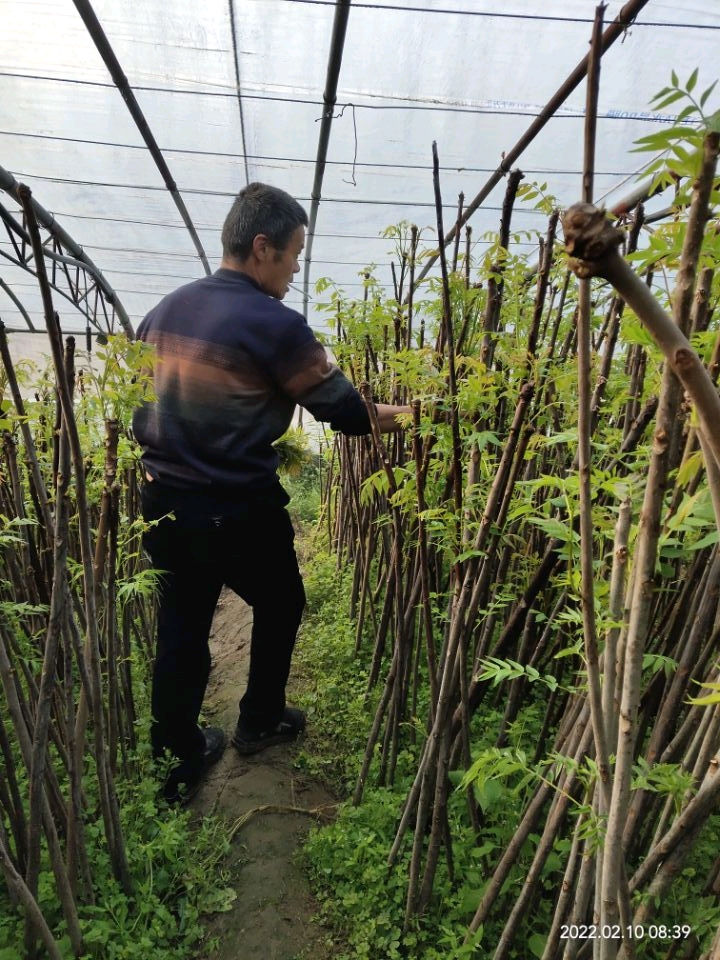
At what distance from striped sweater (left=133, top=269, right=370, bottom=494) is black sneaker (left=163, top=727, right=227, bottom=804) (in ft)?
3.34

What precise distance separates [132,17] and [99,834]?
4.73 m

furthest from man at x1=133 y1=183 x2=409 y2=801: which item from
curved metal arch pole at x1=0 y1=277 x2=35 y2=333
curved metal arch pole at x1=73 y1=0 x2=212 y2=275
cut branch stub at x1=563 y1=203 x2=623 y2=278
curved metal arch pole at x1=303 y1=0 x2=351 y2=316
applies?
curved metal arch pole at x1=0 y1=277 x2=35 y2=333

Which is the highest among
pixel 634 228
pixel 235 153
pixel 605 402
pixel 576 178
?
pixel 235 153

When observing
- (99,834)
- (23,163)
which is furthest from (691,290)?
(23,163)

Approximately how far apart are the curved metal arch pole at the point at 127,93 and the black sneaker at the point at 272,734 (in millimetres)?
4404

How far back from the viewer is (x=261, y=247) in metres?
1.92

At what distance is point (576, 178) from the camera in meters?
4.88

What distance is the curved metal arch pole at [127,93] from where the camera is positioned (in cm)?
374

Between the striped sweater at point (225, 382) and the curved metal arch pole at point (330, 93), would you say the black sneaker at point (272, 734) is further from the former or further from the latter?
the curved metal arch pole at point (330, 93)

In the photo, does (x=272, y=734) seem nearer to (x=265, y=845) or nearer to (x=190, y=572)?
(x=265, y=845)

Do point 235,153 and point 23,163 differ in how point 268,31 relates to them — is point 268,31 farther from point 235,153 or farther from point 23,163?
point 23,163
